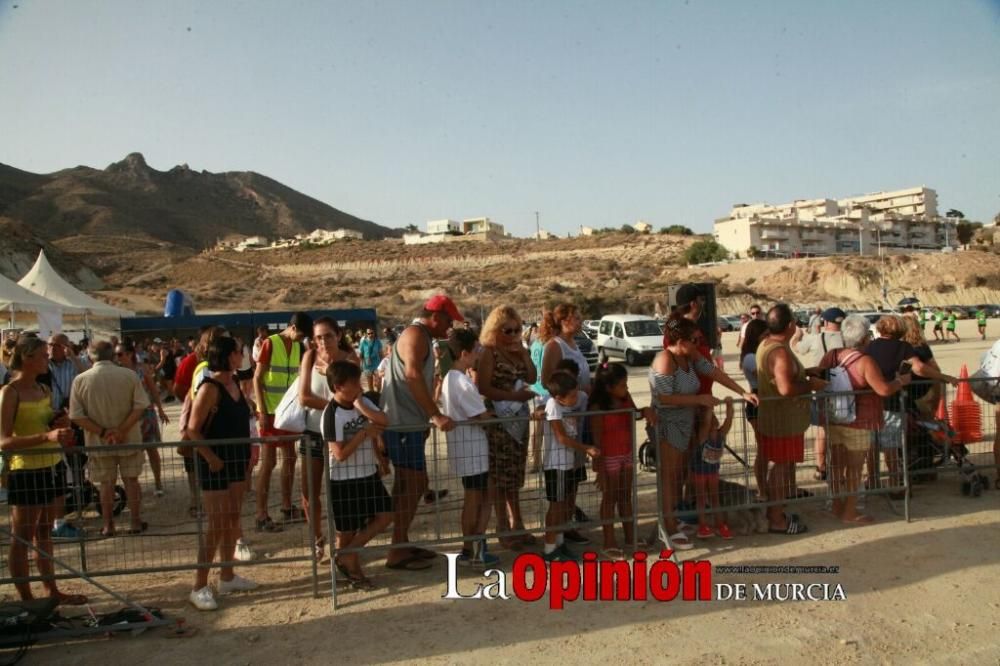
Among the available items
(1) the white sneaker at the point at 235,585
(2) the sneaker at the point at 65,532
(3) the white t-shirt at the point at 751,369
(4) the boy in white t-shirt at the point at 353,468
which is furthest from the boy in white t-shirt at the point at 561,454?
(2) the sneaker at the point at 65,532

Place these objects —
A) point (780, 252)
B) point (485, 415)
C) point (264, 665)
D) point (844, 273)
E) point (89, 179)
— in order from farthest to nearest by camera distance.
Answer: point (89, 179), point (780, 252), point (844, 273), point (485, 415), point (264, 665)

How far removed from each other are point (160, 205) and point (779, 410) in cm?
15652

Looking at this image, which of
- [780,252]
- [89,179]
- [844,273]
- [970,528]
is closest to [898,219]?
[780,252]

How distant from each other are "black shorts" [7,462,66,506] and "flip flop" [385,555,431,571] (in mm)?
2259

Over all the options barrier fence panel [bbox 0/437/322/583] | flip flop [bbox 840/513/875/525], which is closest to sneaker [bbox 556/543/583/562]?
barrier fence panel [bbox 0/437/322/583]

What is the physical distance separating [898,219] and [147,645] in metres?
141

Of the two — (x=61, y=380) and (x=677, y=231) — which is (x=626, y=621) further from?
(x=677, y=231)

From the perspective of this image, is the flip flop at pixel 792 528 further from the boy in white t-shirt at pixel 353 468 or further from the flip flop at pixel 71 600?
the flip flop at pixel 71 600

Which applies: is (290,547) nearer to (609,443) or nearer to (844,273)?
(609,443)

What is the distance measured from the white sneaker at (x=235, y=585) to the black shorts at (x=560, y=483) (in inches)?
83.2

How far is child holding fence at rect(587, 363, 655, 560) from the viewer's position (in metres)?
5.01

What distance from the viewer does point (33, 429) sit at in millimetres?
4617

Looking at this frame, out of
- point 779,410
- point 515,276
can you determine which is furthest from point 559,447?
point 515,276

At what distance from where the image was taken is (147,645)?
3990 millimetres
